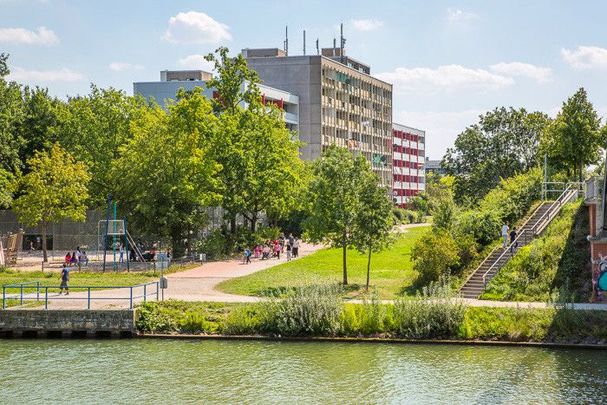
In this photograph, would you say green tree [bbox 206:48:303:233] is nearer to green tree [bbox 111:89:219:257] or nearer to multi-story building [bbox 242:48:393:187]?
green tree [bbox 111:89:219:257]

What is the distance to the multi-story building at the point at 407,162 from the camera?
17075 cm

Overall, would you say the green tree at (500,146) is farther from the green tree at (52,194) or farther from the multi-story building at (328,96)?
the green tree at (52,194)

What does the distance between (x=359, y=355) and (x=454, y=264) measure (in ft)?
48.5

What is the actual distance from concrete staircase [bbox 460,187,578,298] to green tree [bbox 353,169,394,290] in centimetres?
519

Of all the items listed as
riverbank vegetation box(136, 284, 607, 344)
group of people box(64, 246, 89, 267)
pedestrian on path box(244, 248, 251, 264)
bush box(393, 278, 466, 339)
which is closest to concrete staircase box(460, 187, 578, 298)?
bush box(393, 278, 466, 339)

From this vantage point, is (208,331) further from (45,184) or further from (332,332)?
(45,184)

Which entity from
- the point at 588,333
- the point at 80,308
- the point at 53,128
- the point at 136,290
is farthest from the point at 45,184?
the point at 588,333

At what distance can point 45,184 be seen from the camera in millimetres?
68625

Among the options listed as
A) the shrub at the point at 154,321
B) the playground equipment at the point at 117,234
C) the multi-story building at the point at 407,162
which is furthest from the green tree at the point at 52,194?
the multi-story building at the point at 407,162

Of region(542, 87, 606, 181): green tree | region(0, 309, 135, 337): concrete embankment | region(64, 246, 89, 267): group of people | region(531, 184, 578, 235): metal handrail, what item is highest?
region(542, 87, 606, 181): green tree

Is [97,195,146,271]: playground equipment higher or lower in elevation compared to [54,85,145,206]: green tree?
lower

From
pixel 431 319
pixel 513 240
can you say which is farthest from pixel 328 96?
pixel 431 319

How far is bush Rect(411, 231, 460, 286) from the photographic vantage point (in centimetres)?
4956

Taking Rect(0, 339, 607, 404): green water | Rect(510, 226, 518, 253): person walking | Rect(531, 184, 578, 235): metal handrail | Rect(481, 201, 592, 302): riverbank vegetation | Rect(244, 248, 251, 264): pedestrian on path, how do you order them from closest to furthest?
Rect(0, 339, 607, 404): green water, Rect(481, 201, 592, 302): riverbank vegetation, Rect(510, 226, 518, 253): person walking, Rect(531, 184, 578, 235): metal handrail, Rect(244, 248, 251, 264): pedestrian on path
